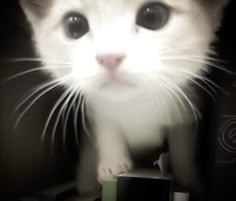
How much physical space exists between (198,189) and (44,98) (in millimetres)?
553

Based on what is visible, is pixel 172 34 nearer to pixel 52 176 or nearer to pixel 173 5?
pixel 173 5

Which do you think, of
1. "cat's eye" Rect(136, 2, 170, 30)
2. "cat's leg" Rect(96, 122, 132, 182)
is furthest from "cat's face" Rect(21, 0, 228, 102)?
"cat's leg" Rect(96, 122, 132, 182)

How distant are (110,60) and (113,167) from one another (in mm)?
330

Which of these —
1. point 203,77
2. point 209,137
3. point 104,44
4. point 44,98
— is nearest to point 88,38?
point 104,44

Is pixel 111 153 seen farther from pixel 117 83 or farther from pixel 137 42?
pixel 137 42

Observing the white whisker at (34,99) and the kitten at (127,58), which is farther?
the white whisker at (34,99)

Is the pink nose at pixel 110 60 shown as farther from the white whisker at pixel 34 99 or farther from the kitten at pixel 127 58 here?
the white whisker at pixel 34 99

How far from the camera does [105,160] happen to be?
148 cm

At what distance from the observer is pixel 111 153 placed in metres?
1.47

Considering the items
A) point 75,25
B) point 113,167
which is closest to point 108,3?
point 75,25

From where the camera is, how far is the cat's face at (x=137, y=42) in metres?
1.38

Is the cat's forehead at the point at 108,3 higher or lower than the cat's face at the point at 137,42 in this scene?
higher

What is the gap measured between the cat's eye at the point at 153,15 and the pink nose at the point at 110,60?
0.12 meters

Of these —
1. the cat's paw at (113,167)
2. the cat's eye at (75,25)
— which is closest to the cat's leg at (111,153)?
the cat's paw at (113,167)
